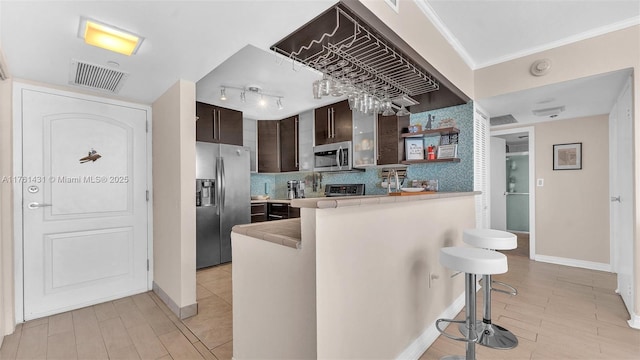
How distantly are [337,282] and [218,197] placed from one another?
3.02 m

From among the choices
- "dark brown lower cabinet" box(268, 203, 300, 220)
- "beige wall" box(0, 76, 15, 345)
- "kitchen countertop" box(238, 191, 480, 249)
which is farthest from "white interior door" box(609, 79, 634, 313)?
"beige wall" box(0, 76, 15, 345)

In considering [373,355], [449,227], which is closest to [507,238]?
[449,227]

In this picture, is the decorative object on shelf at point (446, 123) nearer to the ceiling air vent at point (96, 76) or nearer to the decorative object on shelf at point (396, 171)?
the decorative object on shelf at point (396, 171)

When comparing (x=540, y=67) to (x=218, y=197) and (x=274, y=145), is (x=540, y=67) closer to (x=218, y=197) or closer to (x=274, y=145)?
(x=274, y=145)

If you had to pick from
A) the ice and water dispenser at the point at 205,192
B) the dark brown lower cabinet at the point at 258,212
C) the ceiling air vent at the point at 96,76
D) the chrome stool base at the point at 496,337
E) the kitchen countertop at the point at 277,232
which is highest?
the ceiling air vent at the point at 96,76

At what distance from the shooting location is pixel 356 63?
2.02 meters

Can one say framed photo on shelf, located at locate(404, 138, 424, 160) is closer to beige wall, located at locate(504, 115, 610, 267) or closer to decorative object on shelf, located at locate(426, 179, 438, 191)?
decorative object on shelf, located at locate(426, 179, 438, 191)

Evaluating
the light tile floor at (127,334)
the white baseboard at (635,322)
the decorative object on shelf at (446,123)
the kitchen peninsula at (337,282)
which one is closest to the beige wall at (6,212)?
the light tile floor at (127,334)

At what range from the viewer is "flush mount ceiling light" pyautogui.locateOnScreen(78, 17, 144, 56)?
5.49 ft

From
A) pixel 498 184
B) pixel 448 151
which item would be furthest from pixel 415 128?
pixel 498 184

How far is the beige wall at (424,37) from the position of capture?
5.55ft

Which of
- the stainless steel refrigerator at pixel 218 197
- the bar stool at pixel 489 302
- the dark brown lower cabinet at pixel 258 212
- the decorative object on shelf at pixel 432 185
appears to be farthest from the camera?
the dark brown lower cabinet at pixel 258 212

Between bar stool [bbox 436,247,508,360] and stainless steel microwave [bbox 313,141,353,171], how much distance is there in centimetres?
230

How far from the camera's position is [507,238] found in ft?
6.79
